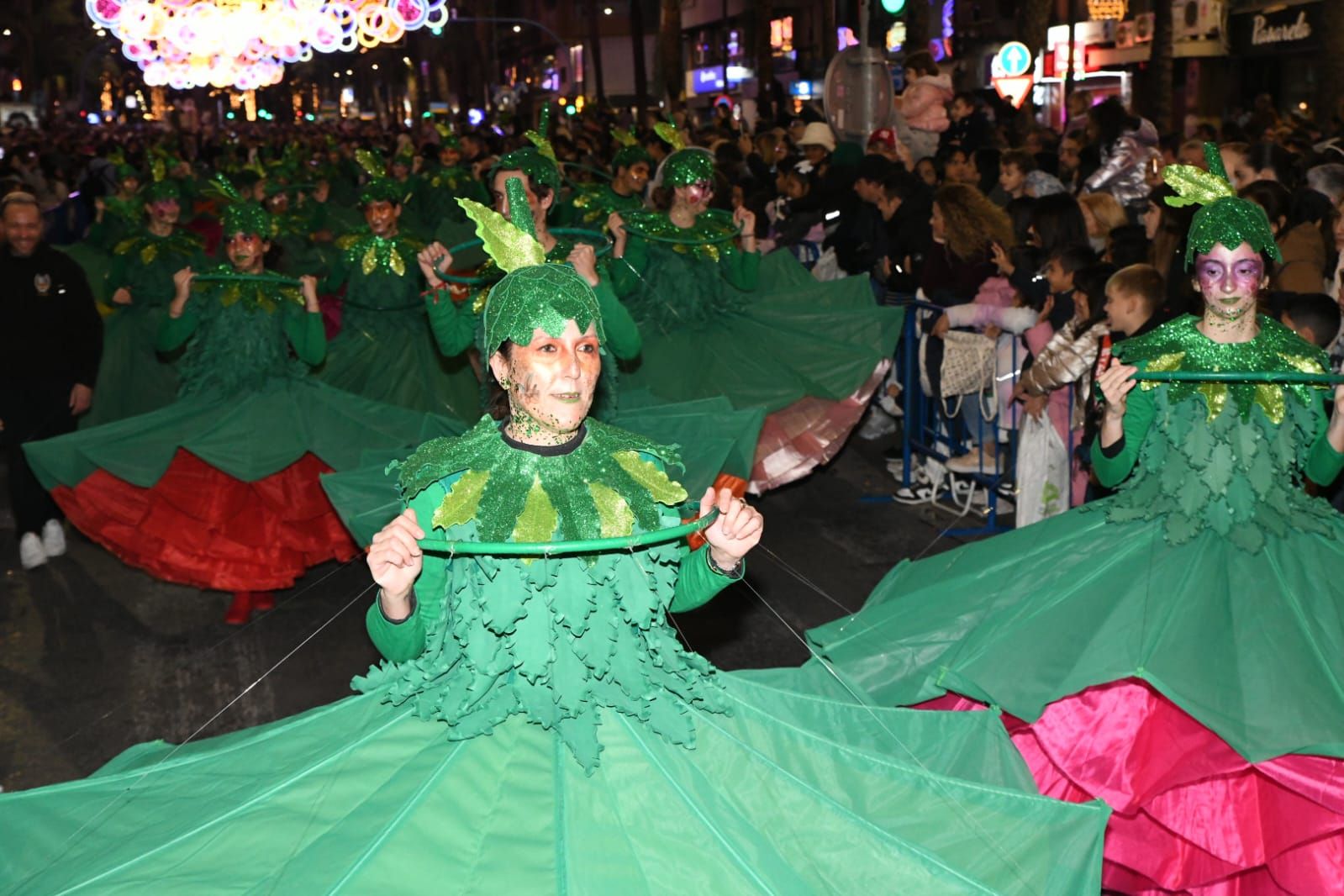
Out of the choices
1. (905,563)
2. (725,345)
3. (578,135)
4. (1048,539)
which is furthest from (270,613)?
(578,135)

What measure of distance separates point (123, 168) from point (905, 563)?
37.5 feet

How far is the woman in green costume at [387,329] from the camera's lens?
948 centimetres

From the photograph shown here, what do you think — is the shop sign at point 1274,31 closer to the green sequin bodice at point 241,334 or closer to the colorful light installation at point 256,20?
the colorful light installation at point 256,20

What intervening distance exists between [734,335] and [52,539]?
4442mm

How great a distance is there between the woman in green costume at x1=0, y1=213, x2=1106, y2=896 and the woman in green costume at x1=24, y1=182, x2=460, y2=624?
13.7 ft

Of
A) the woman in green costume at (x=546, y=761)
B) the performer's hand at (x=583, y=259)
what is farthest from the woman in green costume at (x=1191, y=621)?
the performer's hand at (x=583, y=259)

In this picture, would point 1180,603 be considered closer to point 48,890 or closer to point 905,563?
point 905,563

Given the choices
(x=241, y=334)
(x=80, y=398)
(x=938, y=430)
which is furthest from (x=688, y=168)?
(x=80, y=398)

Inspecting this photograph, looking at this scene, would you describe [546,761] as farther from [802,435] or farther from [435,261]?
[802,435]

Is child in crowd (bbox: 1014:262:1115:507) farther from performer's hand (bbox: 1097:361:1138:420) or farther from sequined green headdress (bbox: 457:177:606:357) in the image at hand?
sequined green headdress (bbox: 457:177:606:357)

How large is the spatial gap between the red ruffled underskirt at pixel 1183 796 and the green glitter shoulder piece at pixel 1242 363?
98cm

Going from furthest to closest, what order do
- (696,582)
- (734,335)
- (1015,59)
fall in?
(1015,59), (734,335), (696,582)

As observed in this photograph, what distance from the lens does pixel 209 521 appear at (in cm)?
784

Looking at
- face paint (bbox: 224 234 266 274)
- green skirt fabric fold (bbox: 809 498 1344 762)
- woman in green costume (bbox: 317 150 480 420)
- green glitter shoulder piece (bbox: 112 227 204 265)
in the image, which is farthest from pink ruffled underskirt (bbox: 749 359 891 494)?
green glitter shoulder piece (bbox: 112 227 204 265)
